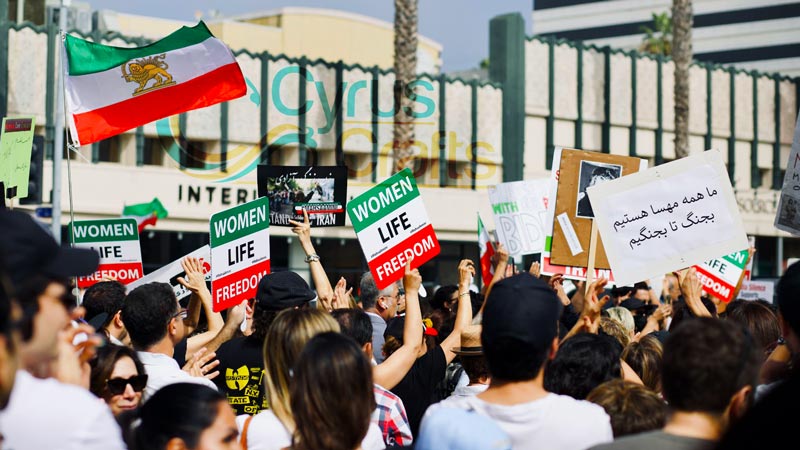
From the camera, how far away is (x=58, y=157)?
2125 centimetres

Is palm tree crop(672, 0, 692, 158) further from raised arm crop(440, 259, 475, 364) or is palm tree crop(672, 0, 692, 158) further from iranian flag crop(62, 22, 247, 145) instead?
raised arm crop(440, 259, 475, 364)

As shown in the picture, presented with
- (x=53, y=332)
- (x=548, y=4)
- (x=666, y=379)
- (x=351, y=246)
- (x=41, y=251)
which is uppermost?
(x=548, y=4)

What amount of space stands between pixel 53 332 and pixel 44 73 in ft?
83.0

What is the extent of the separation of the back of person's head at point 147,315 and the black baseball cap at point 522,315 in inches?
91.8

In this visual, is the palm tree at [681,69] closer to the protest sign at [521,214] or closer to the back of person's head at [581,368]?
the protest sign at [521,214]

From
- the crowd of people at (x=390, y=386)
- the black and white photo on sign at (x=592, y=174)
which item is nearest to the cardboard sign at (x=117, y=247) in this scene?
the black and white photo on sign at (x=592, y=174)

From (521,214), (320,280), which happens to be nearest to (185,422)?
(320,280)

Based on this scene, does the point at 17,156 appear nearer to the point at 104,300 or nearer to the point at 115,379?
the point at 104,300

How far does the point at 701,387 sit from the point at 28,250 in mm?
1892

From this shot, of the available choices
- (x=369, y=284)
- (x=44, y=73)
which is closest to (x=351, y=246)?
(x=44, y=73)

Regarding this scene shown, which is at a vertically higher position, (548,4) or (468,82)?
(548,4)

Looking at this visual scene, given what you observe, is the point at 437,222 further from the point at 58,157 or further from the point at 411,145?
the point at 58,157

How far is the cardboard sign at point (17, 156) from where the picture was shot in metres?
8.87

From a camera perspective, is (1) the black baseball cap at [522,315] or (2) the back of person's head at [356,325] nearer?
(1) the black baseball cap at [522,315]
